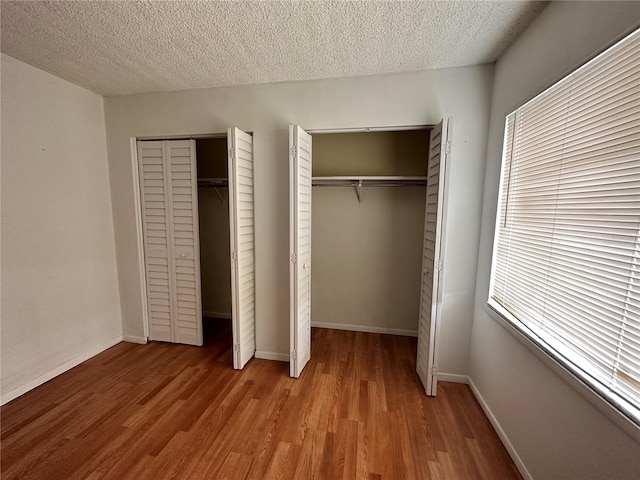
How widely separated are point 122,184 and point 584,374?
3.76 meters

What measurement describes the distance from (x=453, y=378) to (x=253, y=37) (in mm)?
3074

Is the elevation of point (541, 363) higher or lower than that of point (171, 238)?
lower

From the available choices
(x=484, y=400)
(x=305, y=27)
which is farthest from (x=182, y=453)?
(x=305, y=27)

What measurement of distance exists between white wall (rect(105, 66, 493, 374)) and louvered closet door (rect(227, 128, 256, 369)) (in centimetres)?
8

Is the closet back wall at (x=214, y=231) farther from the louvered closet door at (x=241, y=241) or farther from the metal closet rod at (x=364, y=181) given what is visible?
the metal closet rod at (x=364, y=181)

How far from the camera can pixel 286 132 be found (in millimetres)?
2355

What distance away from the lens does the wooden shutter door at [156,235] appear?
8.78 ft

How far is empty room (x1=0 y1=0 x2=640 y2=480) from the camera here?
45.8 inches

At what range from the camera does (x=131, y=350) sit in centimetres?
274

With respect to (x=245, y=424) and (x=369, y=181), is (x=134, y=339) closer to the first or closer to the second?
(x=245, y=424)

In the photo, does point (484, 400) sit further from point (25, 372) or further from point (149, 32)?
point (25, 372)

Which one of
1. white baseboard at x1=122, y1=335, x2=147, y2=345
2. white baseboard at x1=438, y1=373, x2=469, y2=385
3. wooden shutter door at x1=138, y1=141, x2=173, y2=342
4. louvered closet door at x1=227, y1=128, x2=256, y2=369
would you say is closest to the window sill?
white baseboard at x1=438, y1=373, x2=469, y2=385

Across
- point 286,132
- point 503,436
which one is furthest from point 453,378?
point 286,132

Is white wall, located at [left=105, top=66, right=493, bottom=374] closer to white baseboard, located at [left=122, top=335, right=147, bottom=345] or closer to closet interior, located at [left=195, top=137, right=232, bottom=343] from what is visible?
white baseboard, located at [left=122, top=335, right=147, bottom=345]
